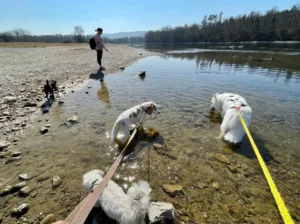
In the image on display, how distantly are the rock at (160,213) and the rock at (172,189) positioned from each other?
632 mm

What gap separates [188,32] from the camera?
159 m

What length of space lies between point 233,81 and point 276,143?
29.7ft

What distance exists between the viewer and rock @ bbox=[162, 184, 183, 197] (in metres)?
3.44

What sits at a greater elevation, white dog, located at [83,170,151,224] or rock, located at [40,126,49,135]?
white dog, located at [83,170,151,224]

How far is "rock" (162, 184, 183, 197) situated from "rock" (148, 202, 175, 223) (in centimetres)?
63

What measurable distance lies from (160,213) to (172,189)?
3.05 ft

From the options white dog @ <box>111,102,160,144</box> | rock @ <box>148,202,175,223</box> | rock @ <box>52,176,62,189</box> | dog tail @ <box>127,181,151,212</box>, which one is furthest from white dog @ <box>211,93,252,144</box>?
rock @ <box>52,176,62,189</box>

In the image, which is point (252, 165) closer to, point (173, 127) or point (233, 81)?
point (173, 127)

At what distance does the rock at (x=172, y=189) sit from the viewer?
3437 mm

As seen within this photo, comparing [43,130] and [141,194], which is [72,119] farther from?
[141,194]

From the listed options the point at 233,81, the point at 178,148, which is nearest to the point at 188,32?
the point at 233,81

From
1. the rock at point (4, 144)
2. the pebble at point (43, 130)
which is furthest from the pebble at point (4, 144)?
the pebble at point (43, 130)

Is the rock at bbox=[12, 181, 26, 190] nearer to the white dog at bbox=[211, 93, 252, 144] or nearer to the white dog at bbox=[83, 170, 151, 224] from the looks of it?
the white dog at bbox=[83, 170, 151, 224]

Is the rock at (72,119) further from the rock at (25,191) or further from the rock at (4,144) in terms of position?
the rock at (25,191)
